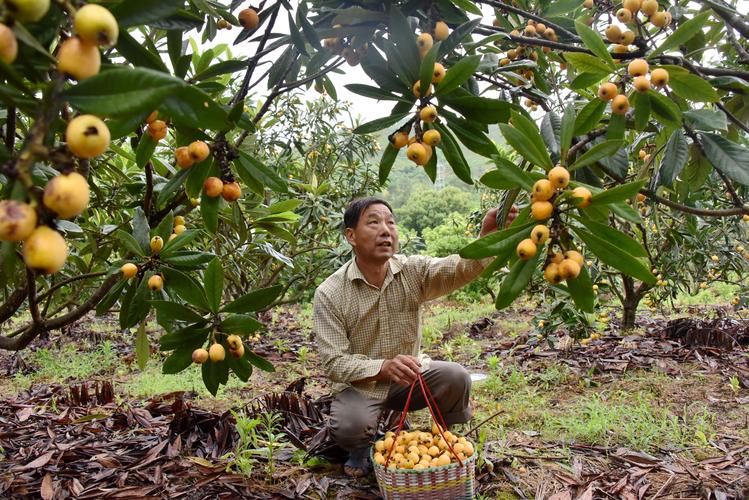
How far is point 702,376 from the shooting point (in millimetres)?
3779

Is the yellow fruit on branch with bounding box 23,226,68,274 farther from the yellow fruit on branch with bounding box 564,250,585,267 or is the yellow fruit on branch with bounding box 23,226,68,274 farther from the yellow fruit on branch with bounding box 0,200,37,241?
the yellow fruit on branch with bounding box 564,250,585,267

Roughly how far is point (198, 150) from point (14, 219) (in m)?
0.75

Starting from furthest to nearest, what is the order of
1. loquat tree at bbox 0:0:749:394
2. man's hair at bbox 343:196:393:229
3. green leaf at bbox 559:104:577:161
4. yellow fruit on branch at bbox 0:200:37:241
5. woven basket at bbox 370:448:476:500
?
man's hair at bbox 343:196:393:229, woven basket at bbox 370:448:476:500, green leaf at bbox 559:104:577:161, loquat tree at bbox 0:0:749:394, yellow fruit on branch at bbox 0:200:37:241

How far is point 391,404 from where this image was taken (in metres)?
2.79

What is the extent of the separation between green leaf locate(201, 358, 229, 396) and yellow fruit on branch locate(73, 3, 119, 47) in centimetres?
125

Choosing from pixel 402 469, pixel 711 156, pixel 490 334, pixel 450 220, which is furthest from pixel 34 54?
pixel 450 220

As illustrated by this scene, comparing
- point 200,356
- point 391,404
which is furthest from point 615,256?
point 391,404

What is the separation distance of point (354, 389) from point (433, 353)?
295cm

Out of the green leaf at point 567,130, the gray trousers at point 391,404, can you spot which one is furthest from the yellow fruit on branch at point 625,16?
the gray trousers at point 391,404

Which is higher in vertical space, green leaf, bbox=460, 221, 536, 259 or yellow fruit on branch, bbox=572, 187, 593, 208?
yellow fruit on branch, bbox=572, 187, 593, 208

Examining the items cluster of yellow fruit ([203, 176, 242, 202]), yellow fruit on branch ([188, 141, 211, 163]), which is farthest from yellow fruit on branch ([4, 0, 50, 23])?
cluster of yellow fruit ([203, 176, 242, 202])

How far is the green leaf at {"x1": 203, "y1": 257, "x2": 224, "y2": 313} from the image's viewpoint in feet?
5.31

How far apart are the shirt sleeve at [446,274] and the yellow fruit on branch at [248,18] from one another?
4.10 feet

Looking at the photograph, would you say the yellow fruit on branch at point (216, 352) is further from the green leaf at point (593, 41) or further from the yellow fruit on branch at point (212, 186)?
the green leaf at point (593, 41)
